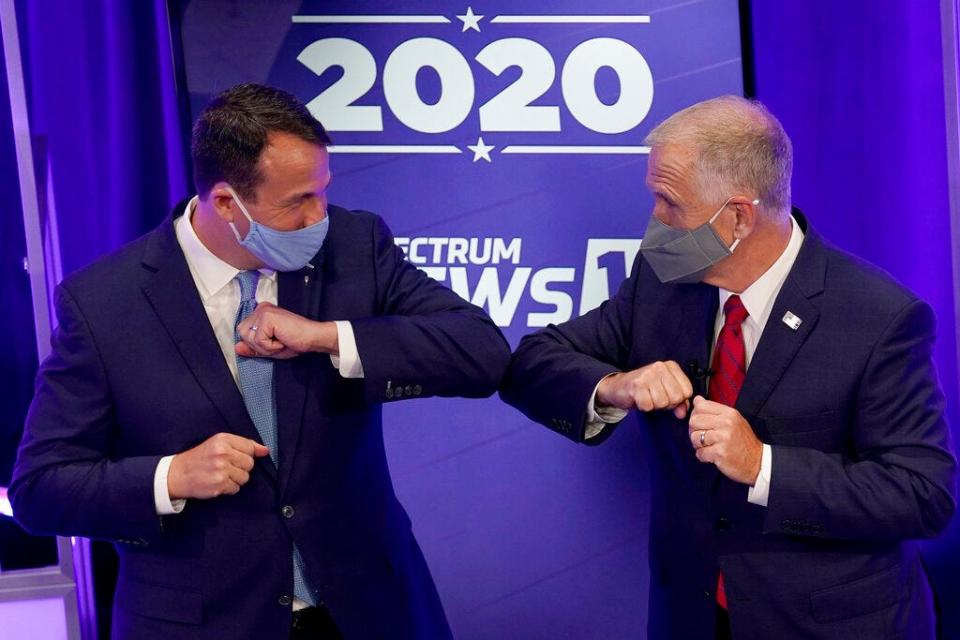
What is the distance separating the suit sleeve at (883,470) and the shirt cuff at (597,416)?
0.42 m

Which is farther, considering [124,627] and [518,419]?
[518,419]

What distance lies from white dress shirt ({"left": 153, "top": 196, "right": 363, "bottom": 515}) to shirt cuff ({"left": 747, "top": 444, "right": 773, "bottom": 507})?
34.3 inches

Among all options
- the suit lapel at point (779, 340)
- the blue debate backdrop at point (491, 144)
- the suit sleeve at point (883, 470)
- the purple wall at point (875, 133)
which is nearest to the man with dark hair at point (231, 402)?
the suit lapel at point (779, 340)

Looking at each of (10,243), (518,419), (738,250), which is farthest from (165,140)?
(738,250)

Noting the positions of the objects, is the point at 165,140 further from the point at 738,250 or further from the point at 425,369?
the point at 738,250

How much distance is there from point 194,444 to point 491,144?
2023 mm

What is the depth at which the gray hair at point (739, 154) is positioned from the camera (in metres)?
2.67

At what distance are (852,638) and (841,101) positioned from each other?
97.3 inches

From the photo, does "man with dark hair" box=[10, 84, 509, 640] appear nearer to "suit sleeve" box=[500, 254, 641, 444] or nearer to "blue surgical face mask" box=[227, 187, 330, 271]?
"blue surgical face mask" box=[227, 187, 330, 271]

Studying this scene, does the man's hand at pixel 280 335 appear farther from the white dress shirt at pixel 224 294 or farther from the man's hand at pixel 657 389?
→ the man's hand at pixel 657 389

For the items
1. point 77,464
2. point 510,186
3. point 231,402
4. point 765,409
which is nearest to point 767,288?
point 765,409

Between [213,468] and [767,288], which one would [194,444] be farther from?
[767,288]

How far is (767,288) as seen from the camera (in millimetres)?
2695

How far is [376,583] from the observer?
2.65 m
